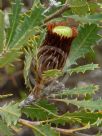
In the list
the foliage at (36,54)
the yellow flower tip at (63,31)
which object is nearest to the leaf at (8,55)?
the foliage at (36,54)

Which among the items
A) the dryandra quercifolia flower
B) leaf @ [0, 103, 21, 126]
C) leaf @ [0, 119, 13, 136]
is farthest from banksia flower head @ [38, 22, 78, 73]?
leaf @ [0, 119, 13, 136]

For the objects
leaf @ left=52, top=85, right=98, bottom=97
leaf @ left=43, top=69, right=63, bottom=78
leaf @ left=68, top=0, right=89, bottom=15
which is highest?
leaf @ left=68, top=0, right=89, bottom=15

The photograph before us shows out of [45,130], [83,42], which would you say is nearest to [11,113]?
[45,130]

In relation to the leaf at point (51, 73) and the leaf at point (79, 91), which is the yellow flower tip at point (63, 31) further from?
the leaf at point (79, 91)

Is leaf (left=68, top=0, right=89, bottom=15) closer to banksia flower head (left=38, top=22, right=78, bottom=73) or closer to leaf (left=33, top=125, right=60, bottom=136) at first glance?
banksia flower head (left=38, top=22, right=78, bottom=73)

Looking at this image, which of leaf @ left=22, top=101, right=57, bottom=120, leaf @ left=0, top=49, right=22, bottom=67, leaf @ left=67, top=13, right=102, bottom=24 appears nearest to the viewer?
leaf @ left=0, top=49, right=22, bottom=67

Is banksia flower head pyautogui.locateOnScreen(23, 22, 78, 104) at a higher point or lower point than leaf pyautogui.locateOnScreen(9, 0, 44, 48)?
lower

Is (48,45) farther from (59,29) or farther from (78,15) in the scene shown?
(78,15)

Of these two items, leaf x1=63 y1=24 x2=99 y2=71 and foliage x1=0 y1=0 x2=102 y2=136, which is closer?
foliage x1=0 y1=0 x2=102 y2=136
